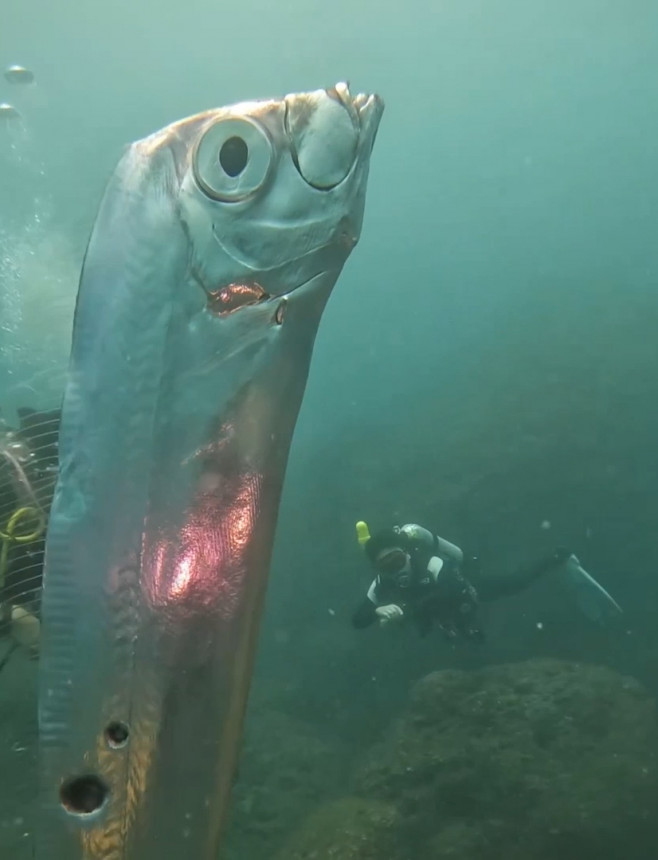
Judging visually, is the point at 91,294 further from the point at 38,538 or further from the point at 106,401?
the point at 38,538

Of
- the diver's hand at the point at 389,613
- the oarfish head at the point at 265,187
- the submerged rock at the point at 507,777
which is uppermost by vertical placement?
the oarfish head at the point at 265,187

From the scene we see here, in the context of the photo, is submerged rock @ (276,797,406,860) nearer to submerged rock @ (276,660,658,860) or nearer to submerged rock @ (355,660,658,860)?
submerged rock @ (276,660,658,860)

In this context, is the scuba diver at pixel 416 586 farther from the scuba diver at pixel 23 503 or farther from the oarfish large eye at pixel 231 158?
the oarfish large eye at pixel 231 158

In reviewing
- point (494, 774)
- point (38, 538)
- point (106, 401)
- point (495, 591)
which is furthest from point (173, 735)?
point (495, 591)

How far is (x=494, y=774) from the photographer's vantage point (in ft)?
25.5

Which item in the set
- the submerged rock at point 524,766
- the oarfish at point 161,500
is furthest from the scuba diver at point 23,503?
the submerged rock at point 524,766

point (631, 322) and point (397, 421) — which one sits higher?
point (631, 322)

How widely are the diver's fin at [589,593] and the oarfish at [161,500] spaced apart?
39.0 ft

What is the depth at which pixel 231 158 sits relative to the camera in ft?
2.83

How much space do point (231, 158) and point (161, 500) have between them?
436 mm

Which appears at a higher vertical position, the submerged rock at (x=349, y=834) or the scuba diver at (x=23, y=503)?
the scuba diver at (x=23, y=503)

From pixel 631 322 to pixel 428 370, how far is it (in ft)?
40.0

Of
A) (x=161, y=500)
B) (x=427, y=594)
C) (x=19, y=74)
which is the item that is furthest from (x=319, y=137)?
(x=19, y=74)

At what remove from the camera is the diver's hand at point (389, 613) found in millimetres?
8008
